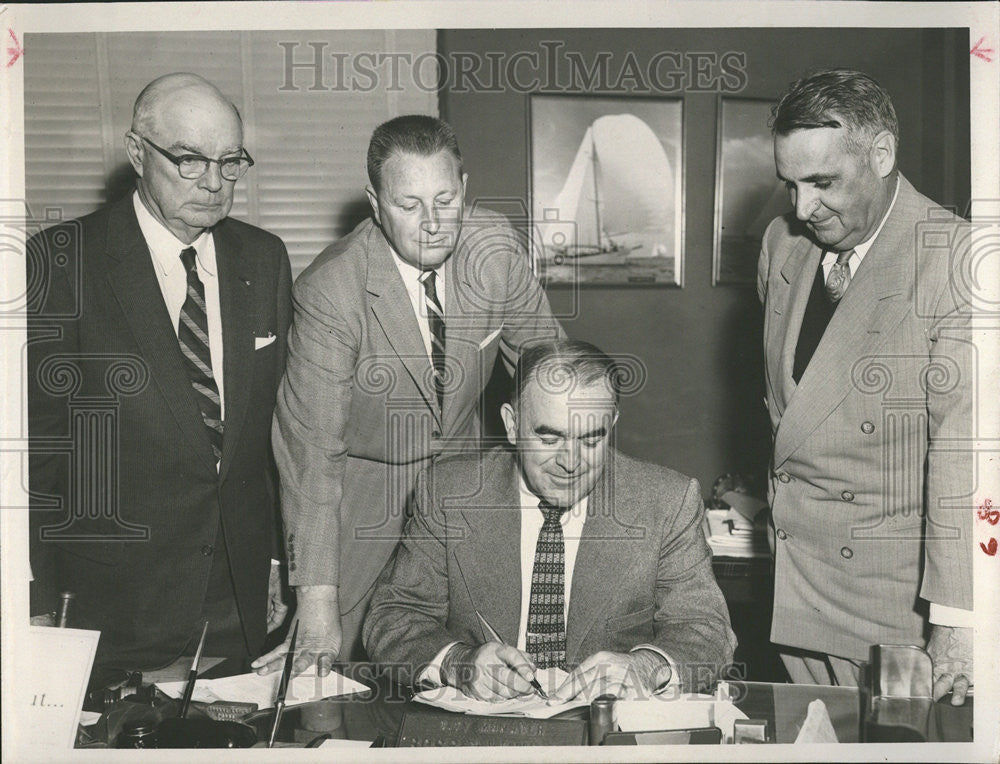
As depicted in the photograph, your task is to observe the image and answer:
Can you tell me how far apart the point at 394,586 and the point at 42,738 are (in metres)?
0.91

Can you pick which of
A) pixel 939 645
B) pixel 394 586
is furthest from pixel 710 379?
pixel 394 586

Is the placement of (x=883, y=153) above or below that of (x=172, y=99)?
below

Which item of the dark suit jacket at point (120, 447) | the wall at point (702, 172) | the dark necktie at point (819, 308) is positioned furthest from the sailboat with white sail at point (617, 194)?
the dark suit jacket at point (120, 447)

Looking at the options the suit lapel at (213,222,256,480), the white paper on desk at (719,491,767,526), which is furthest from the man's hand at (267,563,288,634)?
the white paper on desk at (719,491,767,526)

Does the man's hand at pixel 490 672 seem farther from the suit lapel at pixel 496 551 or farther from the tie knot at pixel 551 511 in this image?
the tie knot at pixel 551 511

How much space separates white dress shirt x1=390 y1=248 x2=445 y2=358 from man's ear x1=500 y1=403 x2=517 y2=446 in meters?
0.30

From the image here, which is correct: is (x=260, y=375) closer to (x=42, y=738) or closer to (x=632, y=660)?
(x=42, y=738)

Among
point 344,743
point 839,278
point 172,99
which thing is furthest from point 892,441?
point 172,99

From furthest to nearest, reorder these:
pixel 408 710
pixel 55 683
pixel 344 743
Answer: pixel 55 683, pixel 408 710, pixel 344 743

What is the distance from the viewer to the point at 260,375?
95.7 inches

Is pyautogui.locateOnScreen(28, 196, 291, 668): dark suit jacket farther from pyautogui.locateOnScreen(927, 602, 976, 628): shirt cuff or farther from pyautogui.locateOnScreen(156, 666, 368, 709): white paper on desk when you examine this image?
pyautogui.locateOnScreen(927, 602, 976, 628): shirt cuff

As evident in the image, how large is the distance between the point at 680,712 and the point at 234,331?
4.59 feet

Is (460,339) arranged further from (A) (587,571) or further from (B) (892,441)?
(B) (892,441)

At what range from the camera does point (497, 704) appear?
6.66 ft
